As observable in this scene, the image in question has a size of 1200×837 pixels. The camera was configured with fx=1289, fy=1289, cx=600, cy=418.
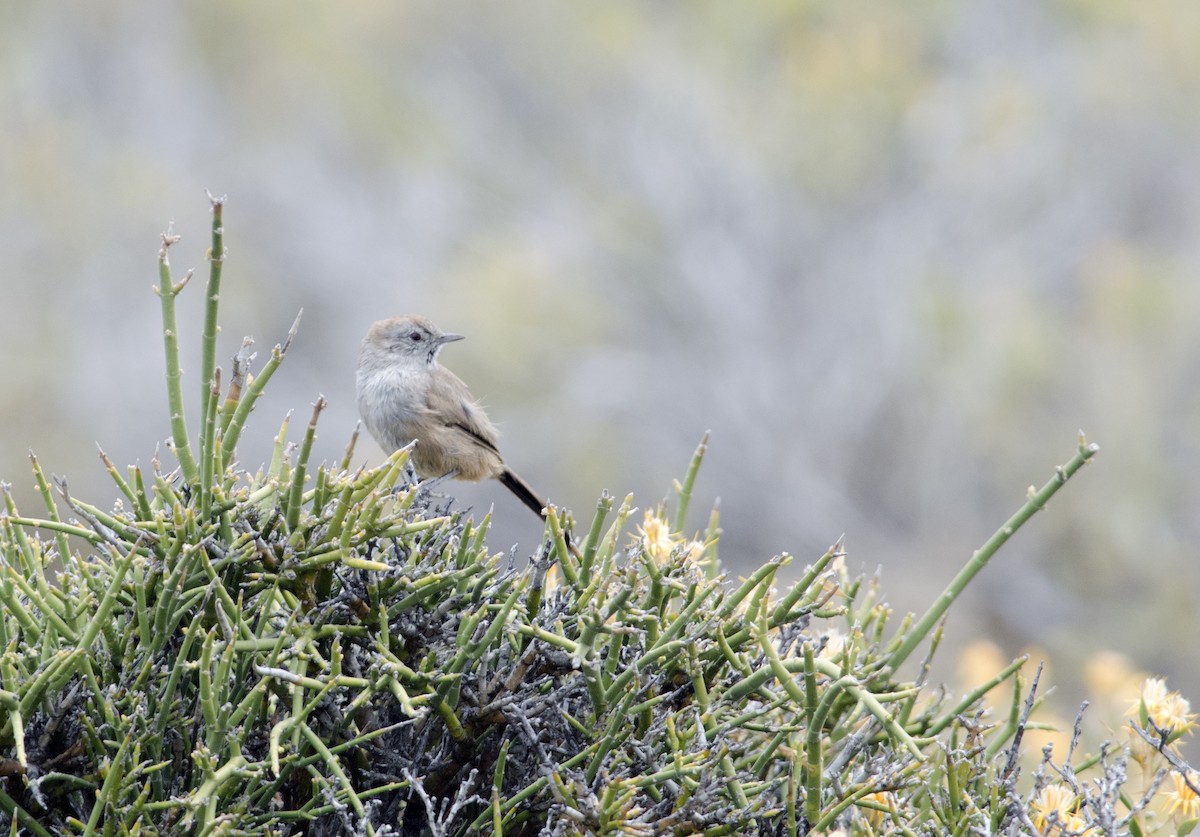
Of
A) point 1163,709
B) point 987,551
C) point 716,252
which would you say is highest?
point 716,252

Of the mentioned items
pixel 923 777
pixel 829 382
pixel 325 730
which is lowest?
pixel 923 777

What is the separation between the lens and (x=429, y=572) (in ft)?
5.82

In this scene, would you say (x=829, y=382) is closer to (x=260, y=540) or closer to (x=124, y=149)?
(x=124, y=149)

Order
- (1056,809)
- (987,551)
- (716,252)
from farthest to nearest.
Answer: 1. (716,252)
2. (987,551)
3. (1056,809)

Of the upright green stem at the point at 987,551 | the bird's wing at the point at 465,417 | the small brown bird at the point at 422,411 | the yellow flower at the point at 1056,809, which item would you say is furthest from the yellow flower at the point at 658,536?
the bird's wing at the point at 465,417

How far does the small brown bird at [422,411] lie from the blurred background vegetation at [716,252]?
7.28 m

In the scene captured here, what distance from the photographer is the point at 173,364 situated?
162cm

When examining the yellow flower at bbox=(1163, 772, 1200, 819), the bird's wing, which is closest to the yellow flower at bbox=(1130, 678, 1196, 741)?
the yellow flower at bbox=(1163, 772, 1200, 819)

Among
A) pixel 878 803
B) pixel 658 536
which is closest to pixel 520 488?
pixel 658 536

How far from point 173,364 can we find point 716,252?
1344cm

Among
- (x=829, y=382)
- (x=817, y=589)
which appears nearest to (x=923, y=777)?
(x=817, y=589)

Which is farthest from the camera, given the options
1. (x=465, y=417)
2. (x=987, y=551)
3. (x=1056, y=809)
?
(x=465, y=417)

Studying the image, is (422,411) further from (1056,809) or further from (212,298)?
(1056,809)

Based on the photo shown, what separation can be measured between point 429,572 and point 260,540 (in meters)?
0.25
